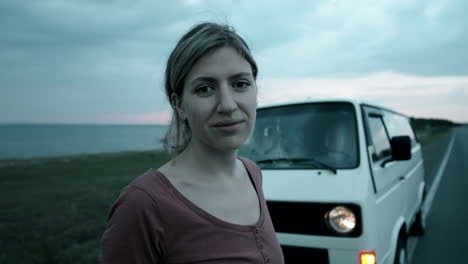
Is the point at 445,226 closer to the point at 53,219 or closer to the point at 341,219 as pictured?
the point at 341,219

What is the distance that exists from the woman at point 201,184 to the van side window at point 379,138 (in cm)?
243

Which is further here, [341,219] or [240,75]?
[341,219]

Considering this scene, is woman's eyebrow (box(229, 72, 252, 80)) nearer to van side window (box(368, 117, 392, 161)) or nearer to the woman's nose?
the woman's nose

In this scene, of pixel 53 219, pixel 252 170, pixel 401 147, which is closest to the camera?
pixel 252 170

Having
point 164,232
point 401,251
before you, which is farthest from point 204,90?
point 401,251

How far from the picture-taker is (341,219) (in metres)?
2.78

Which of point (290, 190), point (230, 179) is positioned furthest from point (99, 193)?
point (230, 179)

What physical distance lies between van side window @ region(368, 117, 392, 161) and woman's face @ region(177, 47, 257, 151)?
251 cm

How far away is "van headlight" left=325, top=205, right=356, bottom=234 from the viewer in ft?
9.01

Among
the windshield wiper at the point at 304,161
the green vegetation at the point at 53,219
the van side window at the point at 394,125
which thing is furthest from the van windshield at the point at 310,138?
the green vegetation at the point at 53,219

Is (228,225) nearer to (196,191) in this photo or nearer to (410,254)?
(196,191)

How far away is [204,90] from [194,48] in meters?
0.18

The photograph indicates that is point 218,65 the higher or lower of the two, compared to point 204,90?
higher

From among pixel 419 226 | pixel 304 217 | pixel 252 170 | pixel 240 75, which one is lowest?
pixel 419 226
